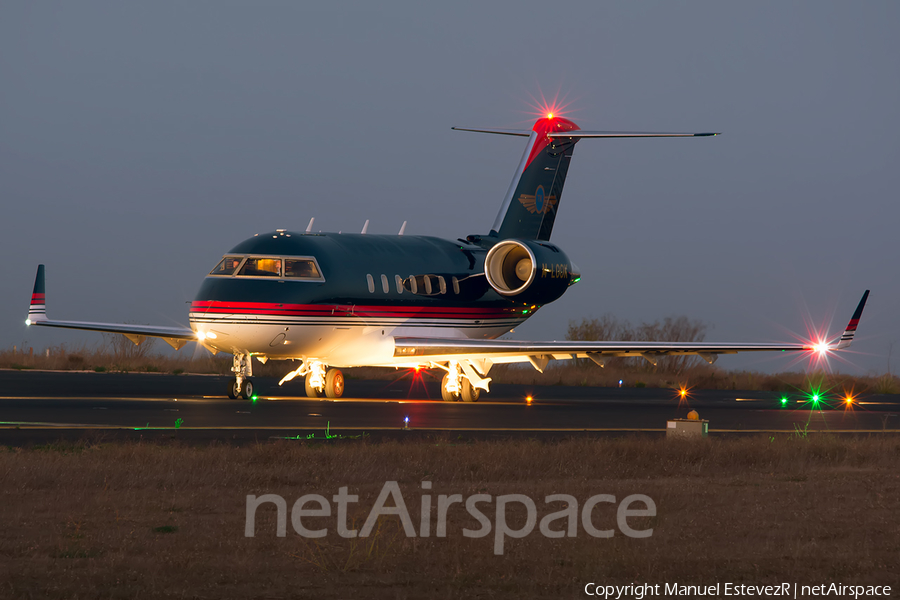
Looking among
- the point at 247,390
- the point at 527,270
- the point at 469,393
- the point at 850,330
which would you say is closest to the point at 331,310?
the point at 247,390

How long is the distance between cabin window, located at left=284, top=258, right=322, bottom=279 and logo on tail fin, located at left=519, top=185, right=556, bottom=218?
36.7 feet

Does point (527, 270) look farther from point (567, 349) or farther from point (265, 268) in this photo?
point (265, 268)

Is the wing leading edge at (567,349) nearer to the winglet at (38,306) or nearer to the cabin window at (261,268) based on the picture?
the cabin window at (261,268)

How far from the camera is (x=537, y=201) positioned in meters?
38.7

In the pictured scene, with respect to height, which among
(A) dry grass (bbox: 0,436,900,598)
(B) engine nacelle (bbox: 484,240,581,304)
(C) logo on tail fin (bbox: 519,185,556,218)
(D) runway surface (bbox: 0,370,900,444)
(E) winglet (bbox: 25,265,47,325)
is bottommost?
(A) dry grass (bbox: 0,436,900,598)

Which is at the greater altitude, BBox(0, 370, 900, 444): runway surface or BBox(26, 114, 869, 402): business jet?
BBox(26, 114, 869, 402): business jet

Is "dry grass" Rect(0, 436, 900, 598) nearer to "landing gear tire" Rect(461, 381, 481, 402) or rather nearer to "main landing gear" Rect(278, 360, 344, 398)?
"main landing gear" Rect(278, 360, 344, 398)

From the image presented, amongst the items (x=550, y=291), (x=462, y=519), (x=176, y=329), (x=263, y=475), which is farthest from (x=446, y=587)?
(x=550, y=291)

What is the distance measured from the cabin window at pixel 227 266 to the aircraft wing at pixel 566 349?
5.17 m

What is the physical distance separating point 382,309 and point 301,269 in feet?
9.76

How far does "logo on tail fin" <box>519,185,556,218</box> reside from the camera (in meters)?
38.5

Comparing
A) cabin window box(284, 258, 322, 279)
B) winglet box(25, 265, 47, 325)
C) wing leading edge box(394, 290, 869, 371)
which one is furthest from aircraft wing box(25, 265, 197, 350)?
wing leading edge box(394, 290, 869, 371)

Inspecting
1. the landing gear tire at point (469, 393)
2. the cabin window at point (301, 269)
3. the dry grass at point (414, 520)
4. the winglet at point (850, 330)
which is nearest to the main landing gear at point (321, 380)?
the cabin window at point (301, 269)

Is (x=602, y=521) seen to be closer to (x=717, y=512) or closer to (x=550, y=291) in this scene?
(x=717, y=512)
